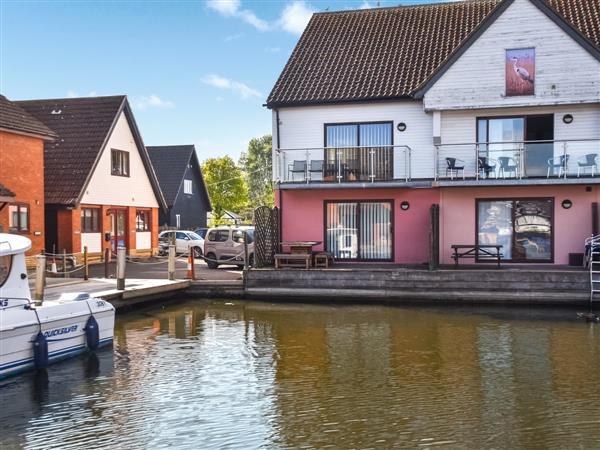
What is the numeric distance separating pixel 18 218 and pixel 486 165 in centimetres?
1568

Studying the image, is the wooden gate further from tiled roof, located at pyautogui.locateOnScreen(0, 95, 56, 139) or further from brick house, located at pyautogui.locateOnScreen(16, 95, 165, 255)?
tiled roof, located at pyautogui.locateOnScreen(0, 95, 56, 139)

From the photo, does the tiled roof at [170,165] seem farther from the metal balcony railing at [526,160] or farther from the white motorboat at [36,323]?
the white motorboat at [36,323]

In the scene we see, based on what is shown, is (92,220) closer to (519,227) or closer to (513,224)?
(513,224)

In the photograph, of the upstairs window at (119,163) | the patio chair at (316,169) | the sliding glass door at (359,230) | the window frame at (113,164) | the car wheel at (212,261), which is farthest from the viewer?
the upstairs window at (119,163)

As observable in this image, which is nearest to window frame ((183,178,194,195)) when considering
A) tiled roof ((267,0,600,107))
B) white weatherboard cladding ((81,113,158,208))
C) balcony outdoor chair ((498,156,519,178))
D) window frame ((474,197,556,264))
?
white weatherboard cladding ((81,113,158,208))

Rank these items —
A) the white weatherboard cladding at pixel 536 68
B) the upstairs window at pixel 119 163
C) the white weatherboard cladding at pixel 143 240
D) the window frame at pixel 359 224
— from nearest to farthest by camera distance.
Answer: the white weatherboard cladding at pixel 536 68 → the window frame at pixel 359 224 → the upstairs window at pixel 119 163 → the white weatherboard cladding at pixel 143 240

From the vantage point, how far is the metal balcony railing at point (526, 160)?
19.0 m

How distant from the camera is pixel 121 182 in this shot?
29000 millimetres

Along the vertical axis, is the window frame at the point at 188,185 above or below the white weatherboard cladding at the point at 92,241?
above

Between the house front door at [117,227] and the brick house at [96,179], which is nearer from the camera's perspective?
the brick house at [96,179]

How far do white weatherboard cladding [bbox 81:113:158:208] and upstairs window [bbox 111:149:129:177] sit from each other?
177 mm

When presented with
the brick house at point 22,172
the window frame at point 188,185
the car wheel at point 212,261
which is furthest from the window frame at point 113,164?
the window frame at point 188,185

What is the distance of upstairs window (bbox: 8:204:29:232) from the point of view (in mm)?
21938

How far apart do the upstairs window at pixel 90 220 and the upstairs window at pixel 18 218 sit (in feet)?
11.8
